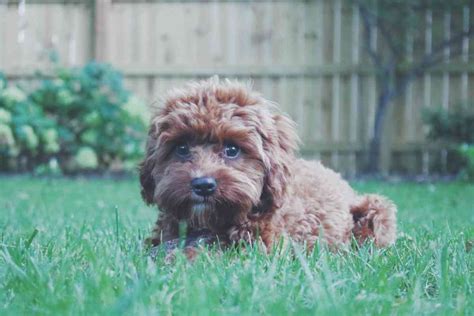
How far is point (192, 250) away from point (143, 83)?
335 inches

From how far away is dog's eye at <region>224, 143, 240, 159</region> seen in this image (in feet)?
11.1

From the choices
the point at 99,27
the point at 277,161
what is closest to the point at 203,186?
the point at 277,161

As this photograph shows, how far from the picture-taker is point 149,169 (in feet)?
11.9

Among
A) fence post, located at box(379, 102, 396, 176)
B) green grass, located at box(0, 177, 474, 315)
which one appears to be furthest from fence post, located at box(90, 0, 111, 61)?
green grass, located at box(0, 177, 474, 315)

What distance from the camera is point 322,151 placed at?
1110 centimetres

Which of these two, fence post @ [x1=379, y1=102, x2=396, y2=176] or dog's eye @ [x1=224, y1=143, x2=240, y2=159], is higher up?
dog's eye @ [x1=224, y1=143, x2=240, y2=159]

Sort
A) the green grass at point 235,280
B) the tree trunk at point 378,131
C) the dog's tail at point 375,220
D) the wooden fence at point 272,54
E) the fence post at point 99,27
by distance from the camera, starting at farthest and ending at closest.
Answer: the fence post at point 99,27 → the wooden fence at point 272,54 → the tree trunk at point 378,131 → the dog's tail at point 375,220 → the green grass at point 235,280

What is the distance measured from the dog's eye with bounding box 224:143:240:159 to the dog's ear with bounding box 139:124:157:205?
39 cm

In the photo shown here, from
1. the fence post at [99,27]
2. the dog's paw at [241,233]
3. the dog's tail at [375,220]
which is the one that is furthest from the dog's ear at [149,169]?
the fence post at [99,27]

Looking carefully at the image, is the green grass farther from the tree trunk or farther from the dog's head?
the tree trunk

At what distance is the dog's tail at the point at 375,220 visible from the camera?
3955 mm

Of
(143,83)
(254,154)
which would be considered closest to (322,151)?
(143,83)

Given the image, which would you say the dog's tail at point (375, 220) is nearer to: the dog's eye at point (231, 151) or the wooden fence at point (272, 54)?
the dog's eye at point (231, 151)

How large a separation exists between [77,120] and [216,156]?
795 cm
